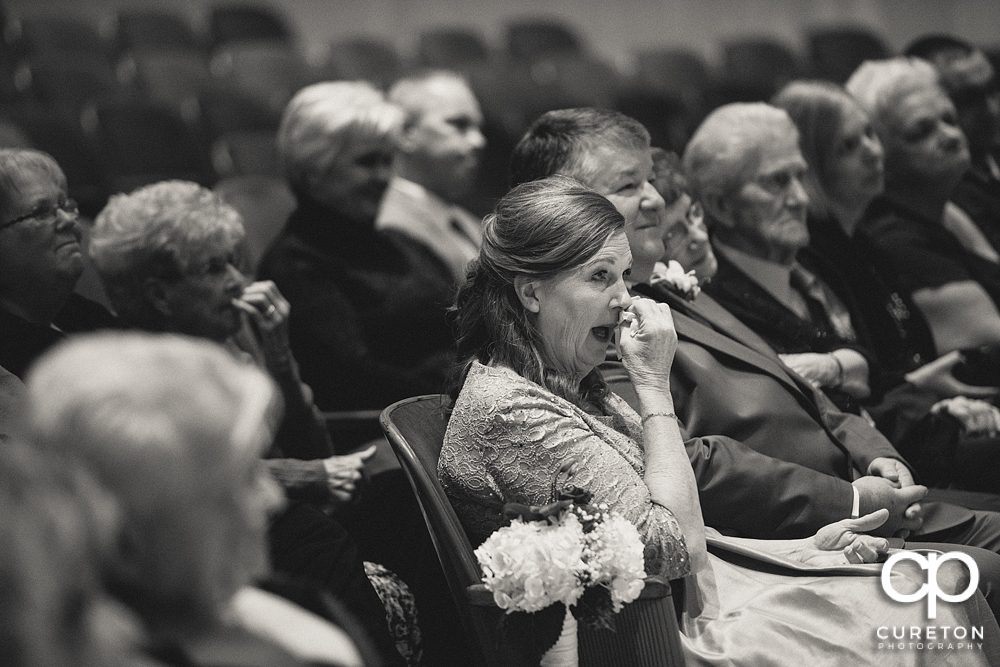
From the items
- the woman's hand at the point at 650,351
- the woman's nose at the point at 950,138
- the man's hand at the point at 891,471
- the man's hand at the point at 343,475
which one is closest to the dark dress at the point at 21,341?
the man's hand at the point at 343,475

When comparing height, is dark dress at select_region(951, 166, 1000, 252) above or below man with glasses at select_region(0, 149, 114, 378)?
below

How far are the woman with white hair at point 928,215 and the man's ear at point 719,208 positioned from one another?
70 centimetres

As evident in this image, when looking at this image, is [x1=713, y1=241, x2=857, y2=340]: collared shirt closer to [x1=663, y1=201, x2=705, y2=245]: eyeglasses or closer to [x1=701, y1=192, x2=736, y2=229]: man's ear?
[x1=701, y1=192, x2=736, y2=229]: man's ear

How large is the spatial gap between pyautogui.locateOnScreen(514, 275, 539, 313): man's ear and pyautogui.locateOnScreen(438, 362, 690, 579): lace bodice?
0.40ft

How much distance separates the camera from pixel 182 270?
243cm

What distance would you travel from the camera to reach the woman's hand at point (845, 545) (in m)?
1.95

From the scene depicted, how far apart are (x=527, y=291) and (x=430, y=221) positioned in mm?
2038

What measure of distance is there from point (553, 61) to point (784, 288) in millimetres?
3915

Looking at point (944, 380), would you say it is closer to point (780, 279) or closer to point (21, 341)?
point (780, 279)

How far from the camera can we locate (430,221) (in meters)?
3.85

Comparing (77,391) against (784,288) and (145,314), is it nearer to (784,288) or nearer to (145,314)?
(145,314)

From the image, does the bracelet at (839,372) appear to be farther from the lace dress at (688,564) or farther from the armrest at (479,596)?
the armrest at (479,596)

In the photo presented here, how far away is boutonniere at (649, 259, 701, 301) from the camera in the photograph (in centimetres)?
226

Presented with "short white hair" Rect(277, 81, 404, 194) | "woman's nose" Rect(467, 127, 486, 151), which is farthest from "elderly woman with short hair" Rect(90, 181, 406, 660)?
"woman's nose" Rect(467, 127, 486, 151)
